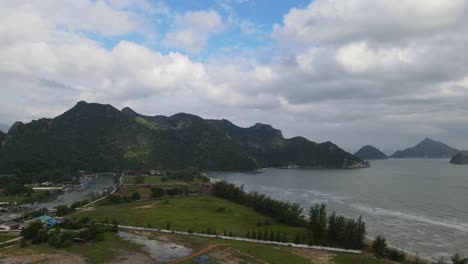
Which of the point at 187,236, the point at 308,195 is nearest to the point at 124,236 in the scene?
the point at 187,236

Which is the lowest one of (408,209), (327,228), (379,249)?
(379,249)

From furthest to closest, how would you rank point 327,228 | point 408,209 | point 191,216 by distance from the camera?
point 408,209, point 191,216, point 327,228

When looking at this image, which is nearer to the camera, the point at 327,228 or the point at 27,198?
the point at 327,228

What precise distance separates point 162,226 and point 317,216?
28.9 m

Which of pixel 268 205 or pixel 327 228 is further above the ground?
pixel 268 205

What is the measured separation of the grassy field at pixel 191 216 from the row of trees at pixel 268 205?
194 centimetres

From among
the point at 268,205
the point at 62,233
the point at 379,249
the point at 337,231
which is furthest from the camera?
the point at 268,205

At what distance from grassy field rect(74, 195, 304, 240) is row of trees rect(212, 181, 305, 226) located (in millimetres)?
1939

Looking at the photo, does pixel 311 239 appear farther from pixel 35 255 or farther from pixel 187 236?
pixel 35 255

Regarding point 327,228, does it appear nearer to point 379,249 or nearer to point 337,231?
point 337,231

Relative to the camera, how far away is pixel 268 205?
8956 centimetres

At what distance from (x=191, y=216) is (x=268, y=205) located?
18.9 m

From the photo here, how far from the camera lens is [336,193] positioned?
134250 mm

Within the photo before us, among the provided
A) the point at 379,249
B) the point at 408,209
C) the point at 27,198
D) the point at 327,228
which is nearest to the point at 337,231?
the point at 327,228
